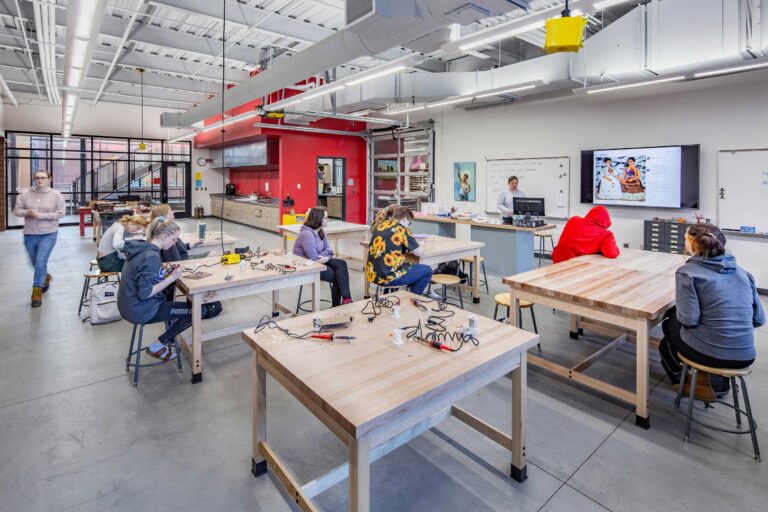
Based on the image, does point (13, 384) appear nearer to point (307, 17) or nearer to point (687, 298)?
point (687, 298)

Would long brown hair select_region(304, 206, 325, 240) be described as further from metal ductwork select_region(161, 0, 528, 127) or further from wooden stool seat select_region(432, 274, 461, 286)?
metal ductwork select_region(161, 0, 528, 127)

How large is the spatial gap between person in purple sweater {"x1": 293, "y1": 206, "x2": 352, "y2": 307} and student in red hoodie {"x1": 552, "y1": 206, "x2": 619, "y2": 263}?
2.24 metres

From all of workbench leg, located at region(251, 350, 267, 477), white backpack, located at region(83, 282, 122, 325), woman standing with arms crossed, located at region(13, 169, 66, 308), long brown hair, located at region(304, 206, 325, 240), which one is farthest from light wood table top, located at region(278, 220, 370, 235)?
workbench leg, located at region(251, 350, 267, 477)

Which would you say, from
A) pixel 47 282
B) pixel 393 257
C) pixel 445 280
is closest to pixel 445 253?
pixel 445 280

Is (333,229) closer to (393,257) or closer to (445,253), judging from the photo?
(445,253)

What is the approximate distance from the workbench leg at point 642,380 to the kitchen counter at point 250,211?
9211mm

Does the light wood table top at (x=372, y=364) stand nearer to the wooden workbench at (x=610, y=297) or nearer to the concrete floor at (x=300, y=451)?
the concrete floor at (x=300, y=451)

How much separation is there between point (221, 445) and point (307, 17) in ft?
20.5

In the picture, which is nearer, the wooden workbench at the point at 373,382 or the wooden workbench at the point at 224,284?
the wooden workbench at the point at 373,382

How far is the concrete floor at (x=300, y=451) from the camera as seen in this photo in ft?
6.45

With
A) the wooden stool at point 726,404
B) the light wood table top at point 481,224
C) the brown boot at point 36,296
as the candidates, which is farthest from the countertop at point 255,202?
the wooden stool at point 726,404

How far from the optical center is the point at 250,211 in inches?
484

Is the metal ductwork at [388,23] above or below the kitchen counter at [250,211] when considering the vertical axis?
above

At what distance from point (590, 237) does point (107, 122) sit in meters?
14.2
